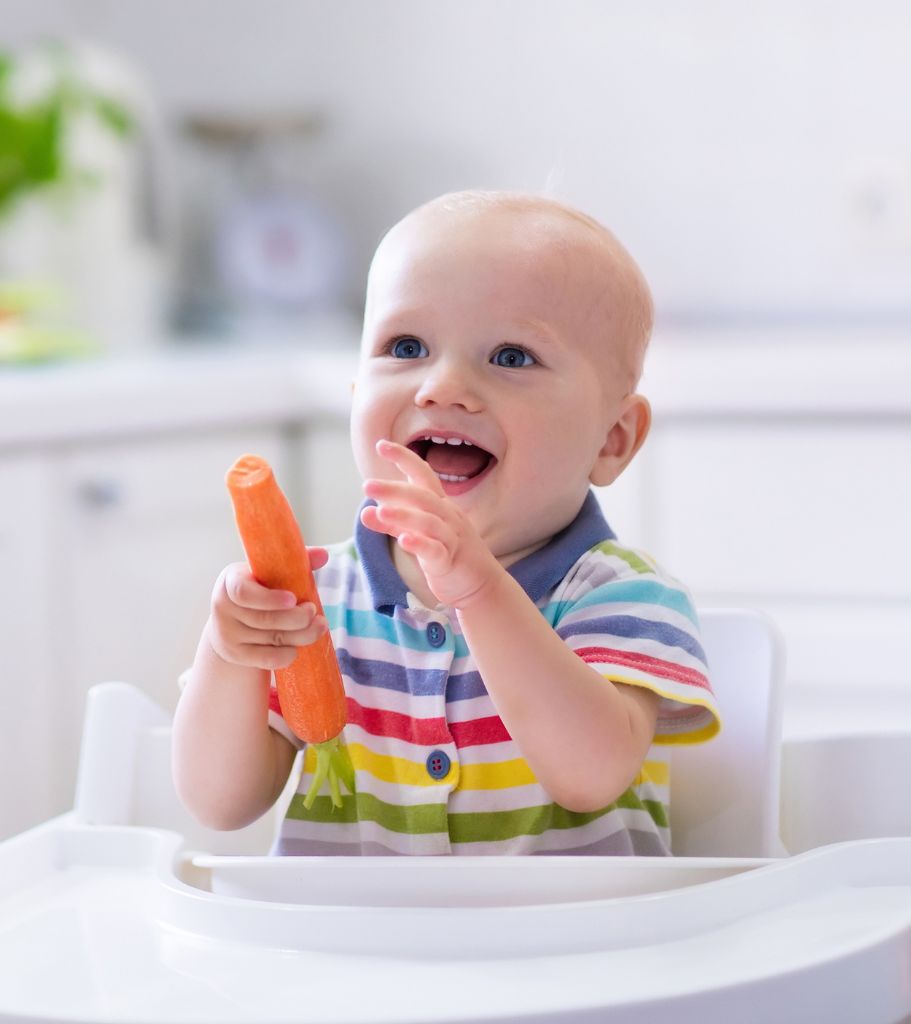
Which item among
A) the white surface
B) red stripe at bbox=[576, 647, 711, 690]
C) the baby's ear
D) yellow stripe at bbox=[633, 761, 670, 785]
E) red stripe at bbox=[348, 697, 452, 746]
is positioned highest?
the white surface

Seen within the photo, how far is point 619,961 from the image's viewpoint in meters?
0.59

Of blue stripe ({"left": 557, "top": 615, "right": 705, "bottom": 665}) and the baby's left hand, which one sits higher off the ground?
the baby's left hand

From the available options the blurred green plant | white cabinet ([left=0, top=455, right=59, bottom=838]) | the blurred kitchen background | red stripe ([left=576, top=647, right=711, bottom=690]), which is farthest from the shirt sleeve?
the blurred green plant

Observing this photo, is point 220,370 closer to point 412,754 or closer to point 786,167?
point 786,167

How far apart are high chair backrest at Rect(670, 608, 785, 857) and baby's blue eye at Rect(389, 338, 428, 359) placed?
0.24 metres

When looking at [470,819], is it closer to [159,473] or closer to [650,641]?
[650,641]

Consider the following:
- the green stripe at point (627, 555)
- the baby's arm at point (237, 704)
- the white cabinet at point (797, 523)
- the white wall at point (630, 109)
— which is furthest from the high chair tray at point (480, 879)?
the white wall at point (630, 109)

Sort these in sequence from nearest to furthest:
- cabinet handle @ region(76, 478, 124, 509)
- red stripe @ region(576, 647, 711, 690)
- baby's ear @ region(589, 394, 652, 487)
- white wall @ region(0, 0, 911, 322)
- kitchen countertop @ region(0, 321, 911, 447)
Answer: red stripe @ region(576, 647, 711, 690), baby's ear @ region(589, 394, 652, 487), kitchen countertop @ region(0, 321, 911, 447), cabinet handle @ region(76, 478, 124, 509), white wall @ region(0, 0, 911, 322)

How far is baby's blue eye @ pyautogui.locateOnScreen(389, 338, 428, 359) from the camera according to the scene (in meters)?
0.82

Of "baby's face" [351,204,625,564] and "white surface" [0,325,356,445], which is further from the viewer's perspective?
"white surface" [0,325,356,445]

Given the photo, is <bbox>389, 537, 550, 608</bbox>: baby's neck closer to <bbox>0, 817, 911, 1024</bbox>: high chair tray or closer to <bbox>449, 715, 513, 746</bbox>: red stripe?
<bbox>449, 715, 513, 746</bbox>: red stripe

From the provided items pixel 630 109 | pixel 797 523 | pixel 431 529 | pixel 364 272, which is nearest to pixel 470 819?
pixel 431 529

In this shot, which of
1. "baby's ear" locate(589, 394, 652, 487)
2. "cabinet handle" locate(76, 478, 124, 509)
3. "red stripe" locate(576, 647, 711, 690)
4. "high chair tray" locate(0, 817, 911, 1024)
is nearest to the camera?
"high chair tray" locate(0, 817, 911, 1024)

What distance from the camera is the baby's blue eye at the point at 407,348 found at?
819mm
